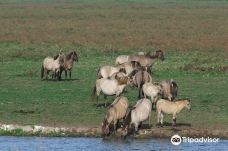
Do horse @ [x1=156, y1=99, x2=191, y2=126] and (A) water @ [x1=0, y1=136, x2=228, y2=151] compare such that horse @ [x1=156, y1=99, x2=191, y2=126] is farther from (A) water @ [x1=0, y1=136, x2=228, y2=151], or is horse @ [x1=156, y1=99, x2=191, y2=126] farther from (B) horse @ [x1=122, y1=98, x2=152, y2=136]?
(A) water @ [x1=0, y1=136, x2=228, y2=151]

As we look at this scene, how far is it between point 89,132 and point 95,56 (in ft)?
58.1

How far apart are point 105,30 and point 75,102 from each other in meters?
27.7

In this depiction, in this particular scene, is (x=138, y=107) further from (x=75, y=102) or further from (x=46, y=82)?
(x=46, y=82)

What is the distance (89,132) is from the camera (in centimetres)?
1920

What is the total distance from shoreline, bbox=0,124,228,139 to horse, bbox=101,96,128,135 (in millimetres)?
258

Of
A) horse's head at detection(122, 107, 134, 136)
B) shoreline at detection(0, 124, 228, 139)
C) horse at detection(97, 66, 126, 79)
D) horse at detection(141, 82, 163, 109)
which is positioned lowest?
shoreline at detection(0, 124, 228, 139)

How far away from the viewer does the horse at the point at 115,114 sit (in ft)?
60.8

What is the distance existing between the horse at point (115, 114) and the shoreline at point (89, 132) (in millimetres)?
258

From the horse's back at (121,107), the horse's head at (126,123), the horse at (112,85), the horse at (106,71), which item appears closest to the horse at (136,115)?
the horse's head at (126,123)

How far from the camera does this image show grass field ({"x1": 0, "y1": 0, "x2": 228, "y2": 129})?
2158cm

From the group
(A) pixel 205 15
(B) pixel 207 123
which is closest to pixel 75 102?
(B) pixel 207 123

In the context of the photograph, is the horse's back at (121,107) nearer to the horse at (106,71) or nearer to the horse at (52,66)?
the horse at (106,71)

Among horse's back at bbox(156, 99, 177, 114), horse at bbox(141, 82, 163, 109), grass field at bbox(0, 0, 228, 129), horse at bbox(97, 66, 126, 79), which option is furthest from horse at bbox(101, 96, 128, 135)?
horse at bbox(97, 66, 126, 79)

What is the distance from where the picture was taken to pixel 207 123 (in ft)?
65.9
